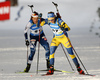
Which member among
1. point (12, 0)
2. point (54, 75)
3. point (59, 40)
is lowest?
point (54, 75)

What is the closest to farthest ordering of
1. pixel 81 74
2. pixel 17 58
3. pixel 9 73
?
pixel 81 74, pixel 9 73, pixel 17 58

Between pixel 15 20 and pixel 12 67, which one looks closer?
pixel 12 67

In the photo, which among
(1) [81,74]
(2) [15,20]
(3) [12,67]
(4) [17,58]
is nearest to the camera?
(1) [81,74]

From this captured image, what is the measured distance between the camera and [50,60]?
1148 cm

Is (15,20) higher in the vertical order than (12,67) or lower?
higher

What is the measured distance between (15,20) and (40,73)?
222 feet

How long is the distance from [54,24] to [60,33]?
0.27 meters

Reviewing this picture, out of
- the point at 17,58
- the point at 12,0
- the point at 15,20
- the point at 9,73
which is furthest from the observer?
the point at 15,20

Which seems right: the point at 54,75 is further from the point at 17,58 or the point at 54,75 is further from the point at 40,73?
the point at 17,58

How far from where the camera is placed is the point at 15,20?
7912 cm

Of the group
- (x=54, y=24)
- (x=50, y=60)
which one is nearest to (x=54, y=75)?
(x=50, y=60)

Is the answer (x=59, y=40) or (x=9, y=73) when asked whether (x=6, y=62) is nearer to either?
(x=9, y=73)

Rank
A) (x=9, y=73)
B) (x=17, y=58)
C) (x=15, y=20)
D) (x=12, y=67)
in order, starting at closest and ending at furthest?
(x=9, y=73)
(x=12, y=67)
(x=17, y=58)
(x=15, y=20)

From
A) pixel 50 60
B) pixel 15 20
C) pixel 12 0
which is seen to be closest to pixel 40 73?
pixel 50 60
